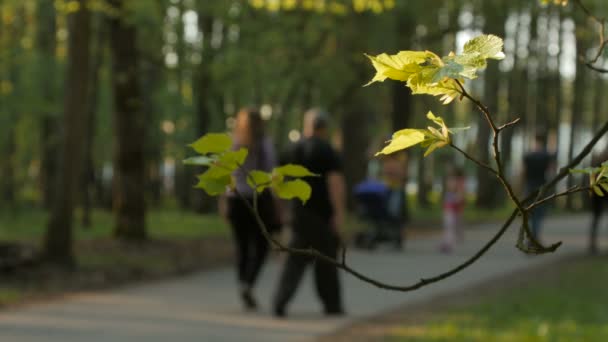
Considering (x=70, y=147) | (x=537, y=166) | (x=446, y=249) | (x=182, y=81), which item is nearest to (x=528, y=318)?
(x=70, y=147)

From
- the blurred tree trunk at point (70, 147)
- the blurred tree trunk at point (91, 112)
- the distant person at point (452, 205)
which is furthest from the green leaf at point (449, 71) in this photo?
the blurred tree trunk at point (91, 112)

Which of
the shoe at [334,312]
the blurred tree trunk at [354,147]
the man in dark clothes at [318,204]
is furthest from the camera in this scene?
the blurred tree trunk at [354,147]

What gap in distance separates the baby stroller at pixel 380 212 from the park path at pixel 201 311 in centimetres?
252

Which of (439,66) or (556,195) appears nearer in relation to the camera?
(439,66)

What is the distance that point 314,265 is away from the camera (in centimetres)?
1016

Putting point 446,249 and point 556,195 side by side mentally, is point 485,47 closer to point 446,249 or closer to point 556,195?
point 556,195

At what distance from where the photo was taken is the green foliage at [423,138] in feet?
6.93

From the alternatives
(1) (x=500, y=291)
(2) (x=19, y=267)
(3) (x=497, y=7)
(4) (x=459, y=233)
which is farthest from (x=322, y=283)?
(3) (x=497, y=7)

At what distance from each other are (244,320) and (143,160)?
31.4 feet

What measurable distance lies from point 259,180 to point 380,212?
54.2 feet

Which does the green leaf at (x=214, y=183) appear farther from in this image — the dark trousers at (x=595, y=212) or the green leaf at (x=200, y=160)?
the dark trousers at (x=595, y=212)

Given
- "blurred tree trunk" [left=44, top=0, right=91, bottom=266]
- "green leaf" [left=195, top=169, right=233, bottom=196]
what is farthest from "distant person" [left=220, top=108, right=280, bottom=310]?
"green leaf" [left=195, top=169, right=233, bottom=196]

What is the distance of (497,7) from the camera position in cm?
2288

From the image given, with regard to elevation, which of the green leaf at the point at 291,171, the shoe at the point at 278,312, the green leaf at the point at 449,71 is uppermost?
the green leaf at the point at 449,71
